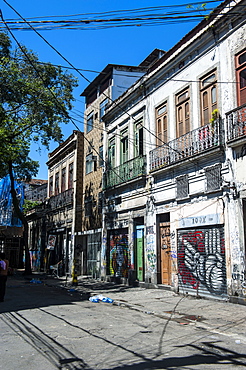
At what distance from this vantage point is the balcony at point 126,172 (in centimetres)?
1703

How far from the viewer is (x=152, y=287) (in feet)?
50.9

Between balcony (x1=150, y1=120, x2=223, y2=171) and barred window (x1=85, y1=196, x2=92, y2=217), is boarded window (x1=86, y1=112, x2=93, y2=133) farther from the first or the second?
balcony (x1=150, y1=120, x2=223, y2=171)

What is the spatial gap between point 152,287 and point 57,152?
1748 cm

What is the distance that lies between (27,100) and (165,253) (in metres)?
11.1

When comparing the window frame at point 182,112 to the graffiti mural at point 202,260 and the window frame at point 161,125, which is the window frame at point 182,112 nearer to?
the window frame at point 161,125

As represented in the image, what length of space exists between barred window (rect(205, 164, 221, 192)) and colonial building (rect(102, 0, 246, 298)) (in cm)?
3

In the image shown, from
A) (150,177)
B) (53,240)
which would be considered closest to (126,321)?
(150,177)

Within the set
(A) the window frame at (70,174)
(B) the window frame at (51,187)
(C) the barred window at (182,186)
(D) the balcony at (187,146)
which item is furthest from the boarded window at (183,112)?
(B) the window frame at (51,187)

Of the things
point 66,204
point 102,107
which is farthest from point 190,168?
point 66,204

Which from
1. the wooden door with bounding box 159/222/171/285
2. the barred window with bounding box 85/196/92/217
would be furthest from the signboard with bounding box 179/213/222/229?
the barred window with bounding box 85/196/92/217

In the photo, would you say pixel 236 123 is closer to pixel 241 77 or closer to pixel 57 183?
pixel 241 77

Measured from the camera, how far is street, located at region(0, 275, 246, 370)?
211 inches

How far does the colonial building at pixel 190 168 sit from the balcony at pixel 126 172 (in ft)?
0.25

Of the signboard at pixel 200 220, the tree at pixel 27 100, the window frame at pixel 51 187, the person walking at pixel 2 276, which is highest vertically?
the tree at pixel 27 100
